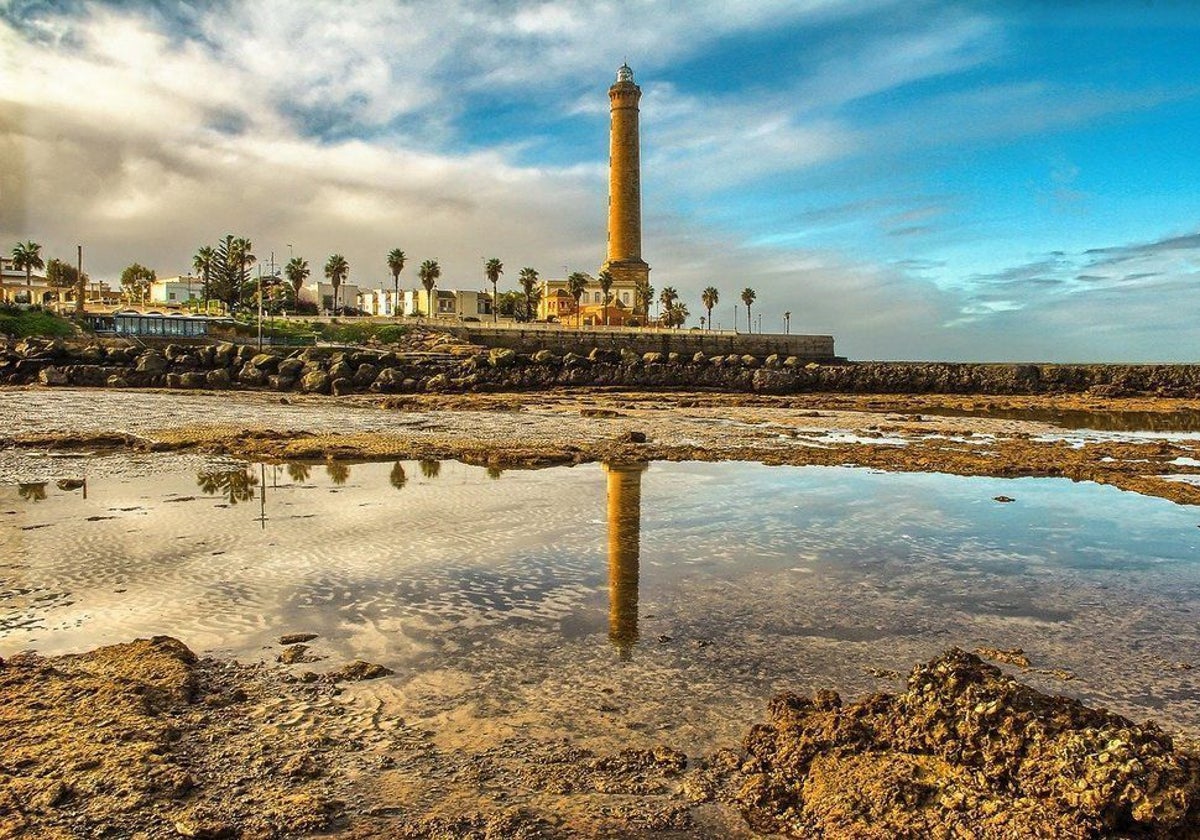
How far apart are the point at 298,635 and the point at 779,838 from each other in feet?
12.7

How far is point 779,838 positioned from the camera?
3.56m

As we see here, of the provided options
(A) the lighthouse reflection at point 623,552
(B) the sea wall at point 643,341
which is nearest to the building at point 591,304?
(B) the sea wall at point 643,341

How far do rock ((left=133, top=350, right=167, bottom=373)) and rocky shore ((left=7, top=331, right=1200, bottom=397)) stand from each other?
0.22 feet

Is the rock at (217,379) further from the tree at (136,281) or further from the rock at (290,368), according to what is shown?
the tree at (136,281)

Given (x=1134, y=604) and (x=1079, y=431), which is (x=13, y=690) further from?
(x=1079, y=431)

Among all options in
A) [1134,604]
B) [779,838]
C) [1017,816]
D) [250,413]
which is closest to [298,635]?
[779,838]

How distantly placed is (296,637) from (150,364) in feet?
129

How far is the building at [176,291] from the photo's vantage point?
321 ft

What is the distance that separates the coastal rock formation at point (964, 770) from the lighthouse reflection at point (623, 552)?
187cm

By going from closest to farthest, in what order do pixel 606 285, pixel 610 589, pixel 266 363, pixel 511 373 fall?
pixel 610 589 → pixel 266 363 → pixel 511 373 → pixel 606 285

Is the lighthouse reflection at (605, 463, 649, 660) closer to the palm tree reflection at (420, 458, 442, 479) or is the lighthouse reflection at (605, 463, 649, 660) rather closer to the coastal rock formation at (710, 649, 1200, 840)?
the coastal rock formation at (710, 649, 1200, 840)

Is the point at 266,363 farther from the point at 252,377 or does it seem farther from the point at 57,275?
the point at 57,275

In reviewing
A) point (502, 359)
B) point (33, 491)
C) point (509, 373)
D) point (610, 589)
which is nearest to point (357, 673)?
point (610, 589)

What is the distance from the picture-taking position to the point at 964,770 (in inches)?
148
